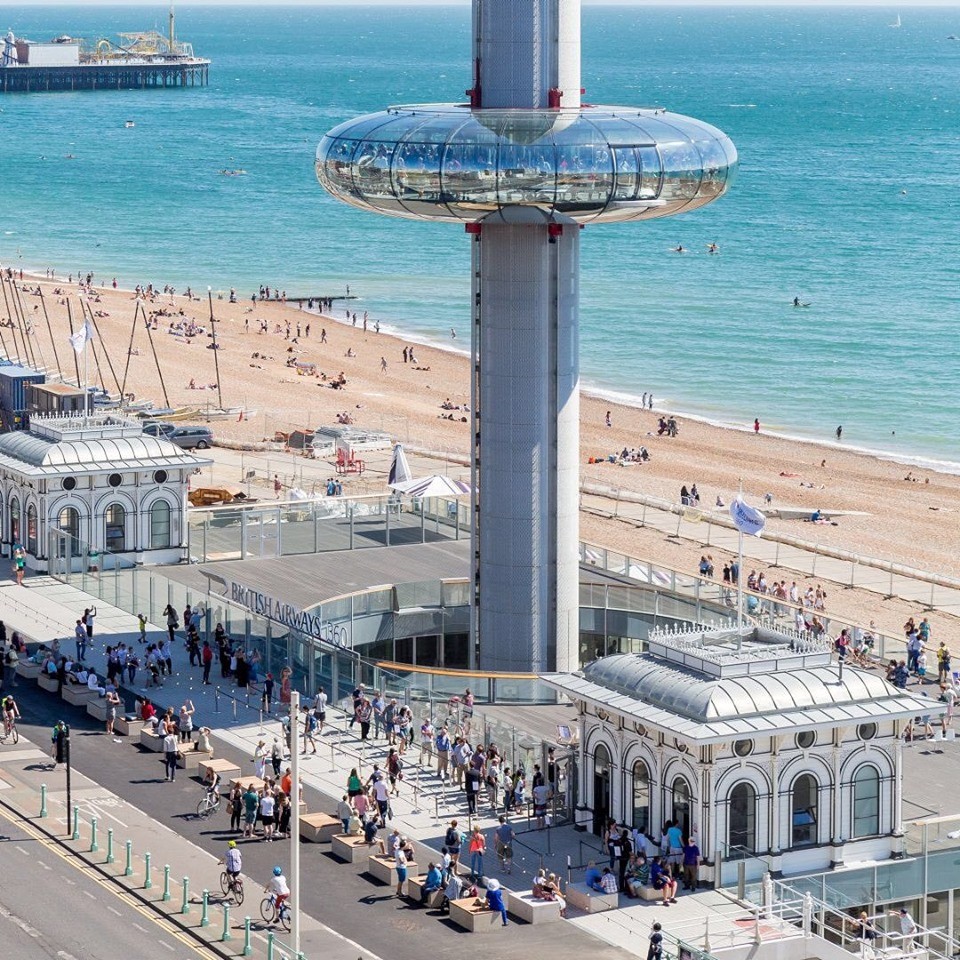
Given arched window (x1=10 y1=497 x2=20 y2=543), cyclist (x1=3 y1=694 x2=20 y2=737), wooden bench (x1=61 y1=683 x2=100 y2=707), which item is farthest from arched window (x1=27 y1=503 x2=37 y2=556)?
cyclist (x1=3 y1=694 x2=20 y2=737)

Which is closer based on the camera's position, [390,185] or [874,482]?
[390,185]

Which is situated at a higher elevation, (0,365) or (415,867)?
(0,365)

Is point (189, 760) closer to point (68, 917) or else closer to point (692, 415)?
point (68, 917)

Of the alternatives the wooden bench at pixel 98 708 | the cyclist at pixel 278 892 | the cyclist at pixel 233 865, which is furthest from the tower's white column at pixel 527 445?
the cyclist at pixel 278 892

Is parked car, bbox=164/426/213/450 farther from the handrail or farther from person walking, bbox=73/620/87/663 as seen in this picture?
the handrail

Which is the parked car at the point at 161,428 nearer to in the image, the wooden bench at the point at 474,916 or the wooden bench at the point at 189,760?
the wooden bench at the point at 189,760

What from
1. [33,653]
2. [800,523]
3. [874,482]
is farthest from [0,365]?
[874,482]


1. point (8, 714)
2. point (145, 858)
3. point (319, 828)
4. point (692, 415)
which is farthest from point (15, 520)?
point (692, 415)

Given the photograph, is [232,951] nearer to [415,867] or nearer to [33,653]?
[415,867]
